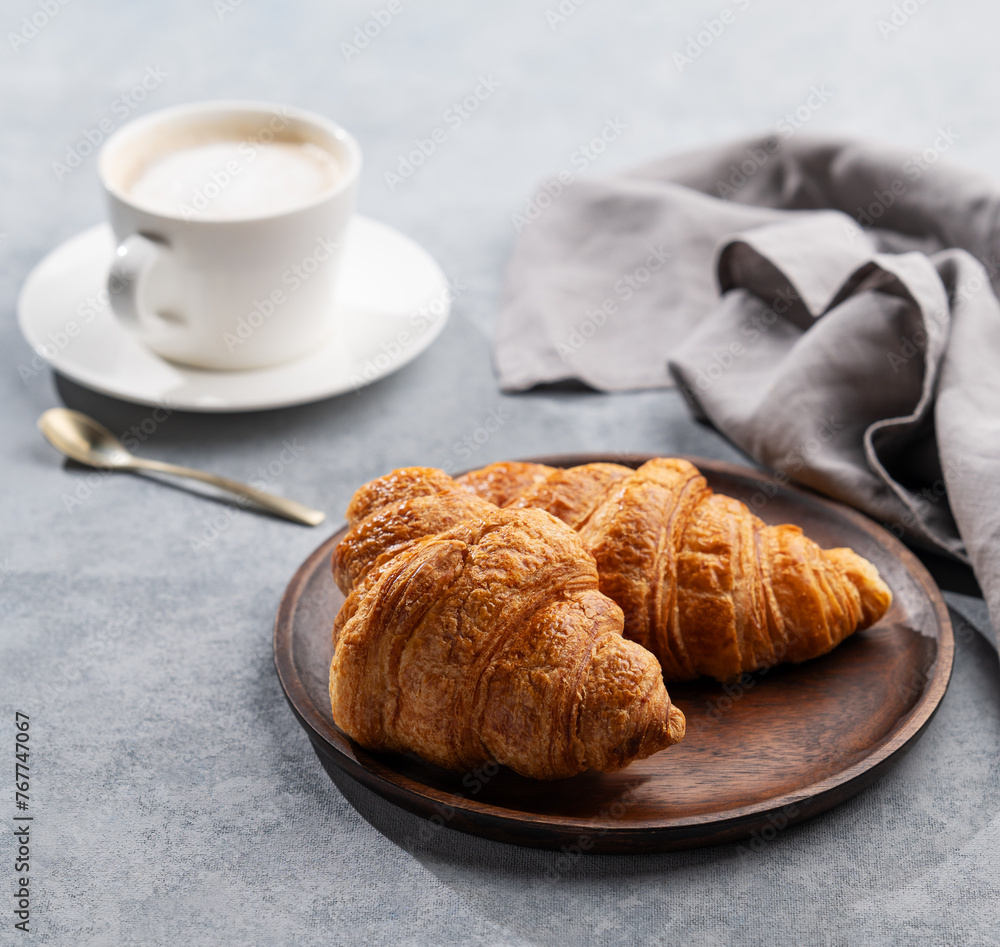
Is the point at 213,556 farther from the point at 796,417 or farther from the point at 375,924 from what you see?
the point at 796,417


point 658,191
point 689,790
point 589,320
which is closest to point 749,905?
point 689,790

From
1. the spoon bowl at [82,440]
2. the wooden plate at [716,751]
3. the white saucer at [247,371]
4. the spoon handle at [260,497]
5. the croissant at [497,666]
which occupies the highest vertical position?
the croissant at [497,666]

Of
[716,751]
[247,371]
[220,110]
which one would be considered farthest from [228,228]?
[716,751]

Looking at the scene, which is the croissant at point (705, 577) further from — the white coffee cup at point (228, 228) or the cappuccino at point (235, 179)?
the cappuccino at point (235, 179)

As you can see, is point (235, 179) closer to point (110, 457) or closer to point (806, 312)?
point (110, 457)

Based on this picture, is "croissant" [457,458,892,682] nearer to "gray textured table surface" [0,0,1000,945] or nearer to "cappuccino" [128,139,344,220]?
"gray textured table surface" [0,0,1000,945]

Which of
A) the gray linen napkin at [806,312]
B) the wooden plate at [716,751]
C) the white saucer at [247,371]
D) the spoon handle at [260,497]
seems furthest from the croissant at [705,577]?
the white saucer at [247,371]
